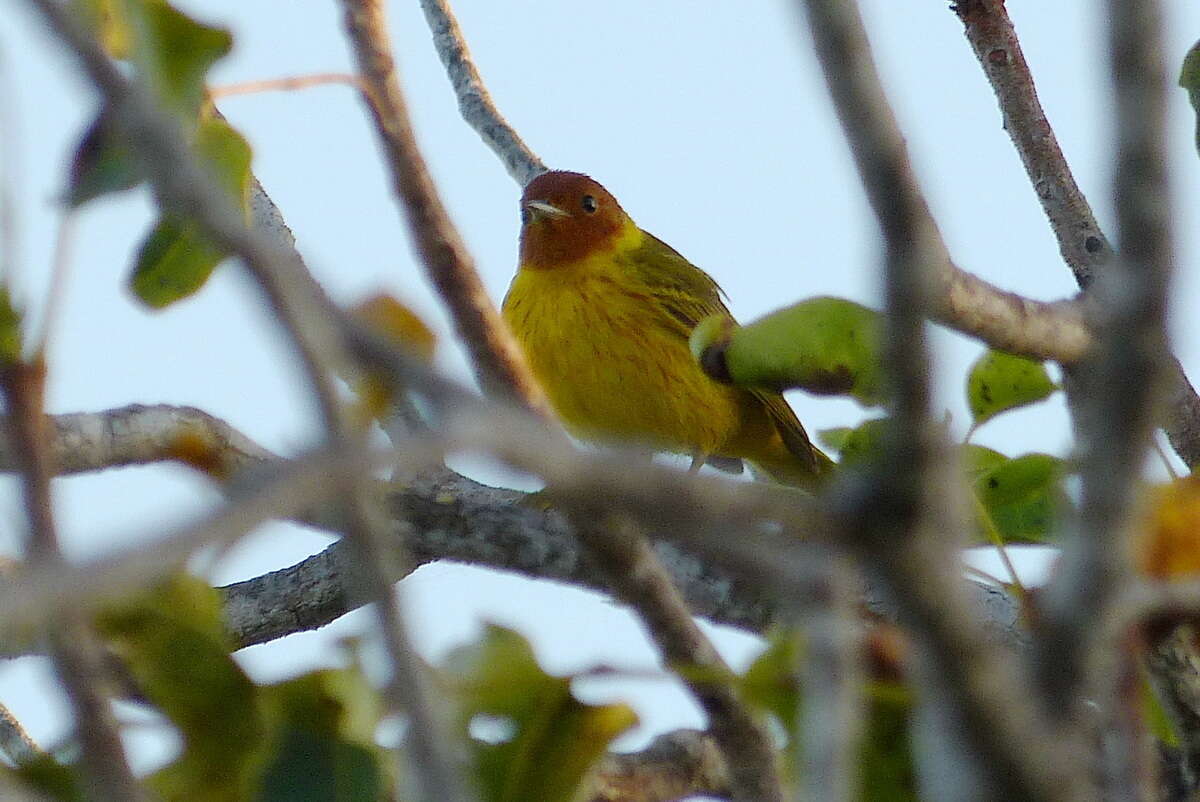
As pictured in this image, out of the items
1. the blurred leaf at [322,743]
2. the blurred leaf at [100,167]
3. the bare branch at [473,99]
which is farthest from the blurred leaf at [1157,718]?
the bare branch at [473,99]

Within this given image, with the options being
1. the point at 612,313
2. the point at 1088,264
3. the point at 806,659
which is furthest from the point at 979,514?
the point at 612,313

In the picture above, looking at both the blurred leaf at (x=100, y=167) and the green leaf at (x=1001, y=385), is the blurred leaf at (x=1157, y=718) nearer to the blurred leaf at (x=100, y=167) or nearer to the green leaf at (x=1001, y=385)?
the green leaf at (x=1001, y=385)

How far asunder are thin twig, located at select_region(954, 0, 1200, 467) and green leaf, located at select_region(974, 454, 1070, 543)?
1314 millimetres

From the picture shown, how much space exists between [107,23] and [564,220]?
523 centimetres

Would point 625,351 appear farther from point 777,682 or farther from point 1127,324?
point 1127,324

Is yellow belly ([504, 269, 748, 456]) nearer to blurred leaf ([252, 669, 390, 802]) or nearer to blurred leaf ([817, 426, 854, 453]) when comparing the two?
blurred leaf ([817, 426, 854, 453])

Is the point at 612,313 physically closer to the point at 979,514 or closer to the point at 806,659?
the point at 979,514

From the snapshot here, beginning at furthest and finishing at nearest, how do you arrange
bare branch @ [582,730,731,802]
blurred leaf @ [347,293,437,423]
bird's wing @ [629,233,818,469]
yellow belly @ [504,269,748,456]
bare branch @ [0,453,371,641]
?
1. bird's wing @ [629,233,818,469]
2. yellow belly @ [504,269,748,456]
3. bare branch @ [582,730,731,802]
4. blurred leaf @ [347,293,437,423]
5. bare branch @ [0,453,371,641]

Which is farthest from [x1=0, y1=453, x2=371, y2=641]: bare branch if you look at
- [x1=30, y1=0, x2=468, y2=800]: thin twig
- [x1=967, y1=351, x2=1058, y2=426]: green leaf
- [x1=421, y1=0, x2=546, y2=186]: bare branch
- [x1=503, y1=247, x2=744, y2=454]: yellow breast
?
[x1=503, y1=247, x2=744, y2=454]: yellow breast

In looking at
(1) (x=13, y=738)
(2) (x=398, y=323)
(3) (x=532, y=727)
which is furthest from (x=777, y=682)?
(1) (x=13, y=738)

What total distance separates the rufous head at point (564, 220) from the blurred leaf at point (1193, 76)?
4.12m

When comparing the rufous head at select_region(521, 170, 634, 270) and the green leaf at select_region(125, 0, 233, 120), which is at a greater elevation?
the rufous head at select_region(521, 170, 634, 270)

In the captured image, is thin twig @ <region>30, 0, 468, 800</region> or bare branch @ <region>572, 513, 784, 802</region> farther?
bare branch @ <region>572, 513, 784, 802</region>

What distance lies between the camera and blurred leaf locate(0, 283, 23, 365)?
1504 millimetres
